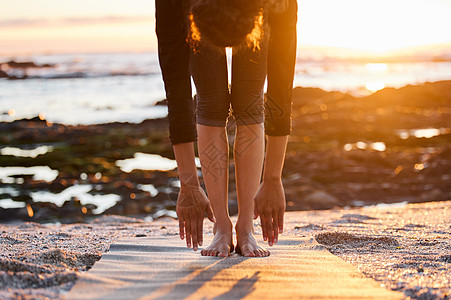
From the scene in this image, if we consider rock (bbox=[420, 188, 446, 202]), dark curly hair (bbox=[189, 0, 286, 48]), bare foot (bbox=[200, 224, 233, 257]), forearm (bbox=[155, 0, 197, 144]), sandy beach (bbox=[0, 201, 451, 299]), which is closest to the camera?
sandy beach (bbox=[0, 201, 451, 299])

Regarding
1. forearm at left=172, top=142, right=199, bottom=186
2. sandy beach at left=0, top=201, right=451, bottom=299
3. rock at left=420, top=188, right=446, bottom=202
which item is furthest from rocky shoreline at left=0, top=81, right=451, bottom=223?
sandy beach at left=0, top=201, right=451, bottom=299

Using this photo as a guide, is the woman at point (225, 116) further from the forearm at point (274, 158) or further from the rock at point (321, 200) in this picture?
the rock at point (321, 200)

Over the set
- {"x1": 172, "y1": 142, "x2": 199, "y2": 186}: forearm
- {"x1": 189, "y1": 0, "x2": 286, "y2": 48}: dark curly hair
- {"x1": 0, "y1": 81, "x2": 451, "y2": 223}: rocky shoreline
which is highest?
{"x1": 189, "y1": 0, "x2": 286, "y2": 48}: dark curly hair

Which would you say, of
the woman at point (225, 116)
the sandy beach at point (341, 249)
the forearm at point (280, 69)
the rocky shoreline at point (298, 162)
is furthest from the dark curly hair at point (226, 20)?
the sandy beach at point (341, 249)

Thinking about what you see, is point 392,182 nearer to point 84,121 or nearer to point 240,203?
point 240,203

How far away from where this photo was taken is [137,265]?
98.5 inches

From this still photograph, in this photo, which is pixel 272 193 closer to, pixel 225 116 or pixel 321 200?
pixel 225 116

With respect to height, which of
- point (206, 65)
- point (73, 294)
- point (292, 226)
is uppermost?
point (206, 65)

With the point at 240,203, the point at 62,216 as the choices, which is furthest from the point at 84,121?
the point at 240,203

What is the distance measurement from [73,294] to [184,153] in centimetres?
95

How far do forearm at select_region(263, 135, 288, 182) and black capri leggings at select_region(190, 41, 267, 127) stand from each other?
0.15m

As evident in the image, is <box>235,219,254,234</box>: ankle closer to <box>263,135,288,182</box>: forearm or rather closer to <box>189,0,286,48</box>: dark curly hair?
<box>263,135,288,182</box>: forearm

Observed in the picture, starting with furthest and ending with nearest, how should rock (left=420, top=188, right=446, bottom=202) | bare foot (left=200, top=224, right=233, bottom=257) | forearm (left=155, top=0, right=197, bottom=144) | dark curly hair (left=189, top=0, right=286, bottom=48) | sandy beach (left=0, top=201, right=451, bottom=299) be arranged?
rock (left=420, top=188, right=446, bottom=202) → bare foot (left=200, top=224, right=233, bottom=257) → forearm (left=155, top=0, right=197, bottom=144) → dark curly hair (left=189, top=0, right=286, bottom=48) → sandy beach (left=0, top=201, right=451, bottom=299)

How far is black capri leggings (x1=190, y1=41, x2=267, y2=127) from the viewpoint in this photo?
262 cm
